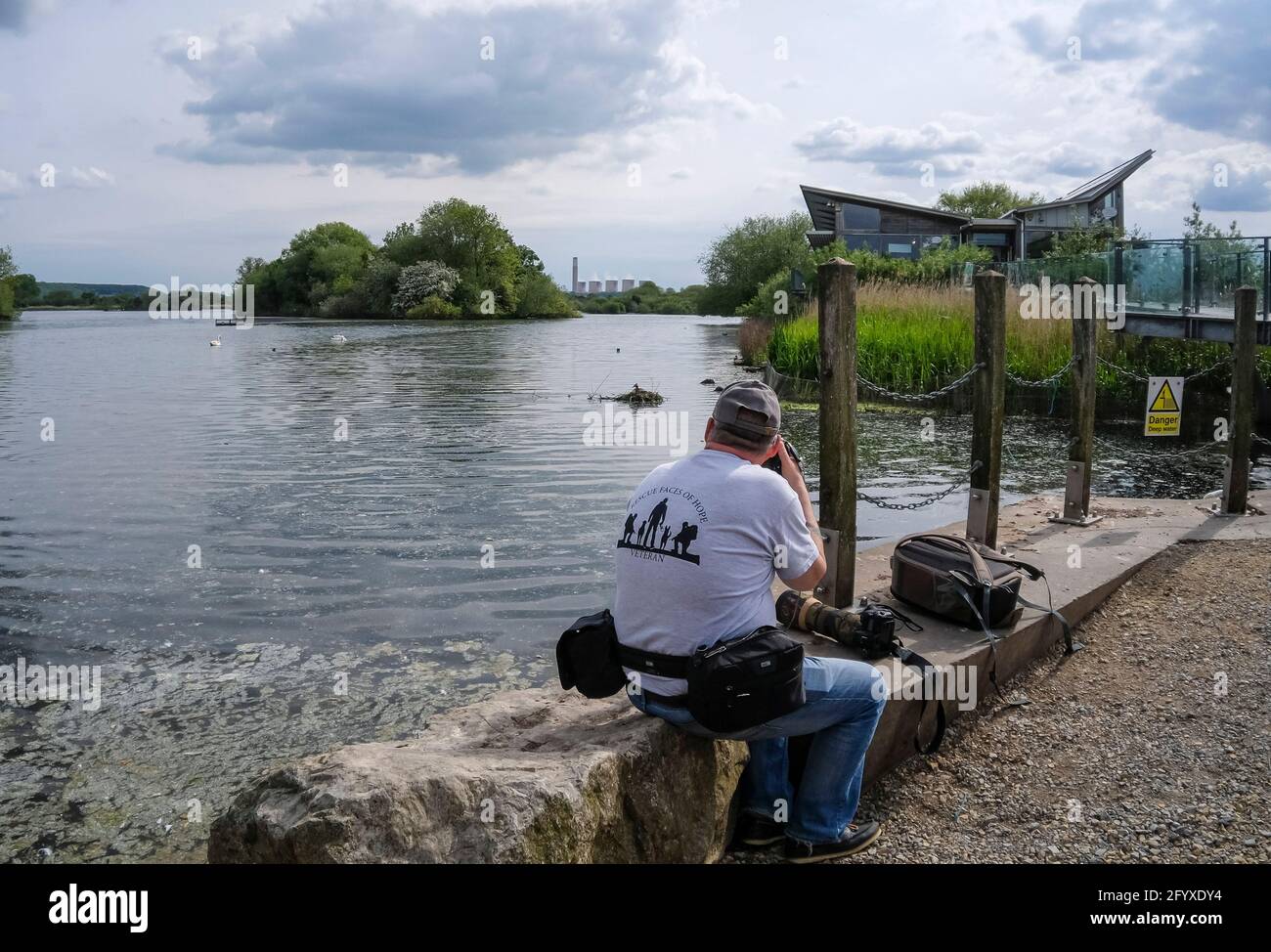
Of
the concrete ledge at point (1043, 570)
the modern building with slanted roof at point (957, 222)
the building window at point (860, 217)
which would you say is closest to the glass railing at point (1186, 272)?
the concrete ledge at point (1043, 570)

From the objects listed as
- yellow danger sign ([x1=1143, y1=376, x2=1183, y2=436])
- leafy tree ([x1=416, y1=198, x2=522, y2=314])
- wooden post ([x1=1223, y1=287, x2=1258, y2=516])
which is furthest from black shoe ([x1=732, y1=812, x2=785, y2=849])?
leafy tree ([x1=416, y1=198, x2=522, y2=314])

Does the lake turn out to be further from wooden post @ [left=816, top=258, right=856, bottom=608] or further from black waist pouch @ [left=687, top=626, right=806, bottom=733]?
black waist pouch @ [left=687, top=626, right=806, bottom=733]

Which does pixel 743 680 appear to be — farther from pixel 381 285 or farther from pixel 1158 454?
pixel 381 285

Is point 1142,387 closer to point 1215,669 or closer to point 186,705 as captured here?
point 1215,669

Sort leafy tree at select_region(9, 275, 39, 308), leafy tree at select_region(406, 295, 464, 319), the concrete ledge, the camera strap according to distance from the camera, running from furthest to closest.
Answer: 1. leafy tree at select_region(406, 295, 464, 319)
2. leafy tree at select_region(9, 275, 39, 308)
3. the concrete ledge
4. the camera strap

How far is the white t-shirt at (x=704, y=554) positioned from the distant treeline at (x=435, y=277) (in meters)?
100

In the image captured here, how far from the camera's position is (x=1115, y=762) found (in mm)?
4953

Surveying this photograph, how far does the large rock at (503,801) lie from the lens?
130 inches

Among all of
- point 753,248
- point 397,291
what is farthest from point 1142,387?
point 397,291

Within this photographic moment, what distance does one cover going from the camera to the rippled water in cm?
884

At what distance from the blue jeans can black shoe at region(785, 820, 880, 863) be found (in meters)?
0.03

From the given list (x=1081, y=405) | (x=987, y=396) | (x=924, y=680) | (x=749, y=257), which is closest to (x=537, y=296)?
(x=749, y=257)

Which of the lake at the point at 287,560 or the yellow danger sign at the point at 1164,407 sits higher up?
the yellow danger sign at the point at 1164,407

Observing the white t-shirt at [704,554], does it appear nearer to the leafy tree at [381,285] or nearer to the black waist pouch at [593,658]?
the black waist pouch at [593,658]
